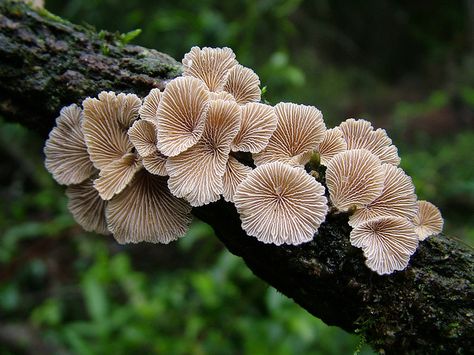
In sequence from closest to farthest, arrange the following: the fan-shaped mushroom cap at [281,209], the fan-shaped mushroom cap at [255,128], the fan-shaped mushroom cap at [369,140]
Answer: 1. the fan-shaped mushroom cap at [281,209]
2. the fan-shaped mushroom cap at [255,128]
3. the fan-shaped mushroom cap at [369,140]

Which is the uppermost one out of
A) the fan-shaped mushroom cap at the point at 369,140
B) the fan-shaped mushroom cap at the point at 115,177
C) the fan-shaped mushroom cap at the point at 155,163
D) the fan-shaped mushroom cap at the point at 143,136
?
the fan-shaped mushroom cap at the point at 369,140

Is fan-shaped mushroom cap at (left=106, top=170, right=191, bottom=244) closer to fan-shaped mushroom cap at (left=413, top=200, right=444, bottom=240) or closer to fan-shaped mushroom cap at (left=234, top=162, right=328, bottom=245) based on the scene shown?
fan-shaped mushroom cap at (left=234, top=162, right=328, bottom=245)

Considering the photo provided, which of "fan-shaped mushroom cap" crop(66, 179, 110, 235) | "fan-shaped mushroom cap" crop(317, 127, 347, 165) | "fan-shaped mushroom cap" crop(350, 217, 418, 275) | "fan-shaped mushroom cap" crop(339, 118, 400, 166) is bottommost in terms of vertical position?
"fan-shaped mushroom cap" crop(66, 179, 110, 235)

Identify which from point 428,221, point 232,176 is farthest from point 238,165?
point 428,221

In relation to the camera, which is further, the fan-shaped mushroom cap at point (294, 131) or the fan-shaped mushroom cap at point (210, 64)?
the fan-shaped mushroom cap at point (210, 64)

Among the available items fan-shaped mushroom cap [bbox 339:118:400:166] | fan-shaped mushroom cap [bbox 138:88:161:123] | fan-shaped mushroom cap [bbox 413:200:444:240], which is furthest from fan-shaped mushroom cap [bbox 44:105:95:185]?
fan-shaped mushroom cap [bbox 413:200:444:240]

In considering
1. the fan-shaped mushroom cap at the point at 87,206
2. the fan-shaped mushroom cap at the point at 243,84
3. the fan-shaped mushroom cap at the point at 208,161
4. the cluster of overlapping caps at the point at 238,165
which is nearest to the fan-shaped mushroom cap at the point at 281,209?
the cluster of overlapping caps at the point at 238,165

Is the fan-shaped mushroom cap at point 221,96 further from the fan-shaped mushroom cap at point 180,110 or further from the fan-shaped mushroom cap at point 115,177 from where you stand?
the fan-shaped mushroom cap at point 115,177

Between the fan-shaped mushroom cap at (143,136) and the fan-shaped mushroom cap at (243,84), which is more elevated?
the fan-shaped mushroom cap at (243,84)
